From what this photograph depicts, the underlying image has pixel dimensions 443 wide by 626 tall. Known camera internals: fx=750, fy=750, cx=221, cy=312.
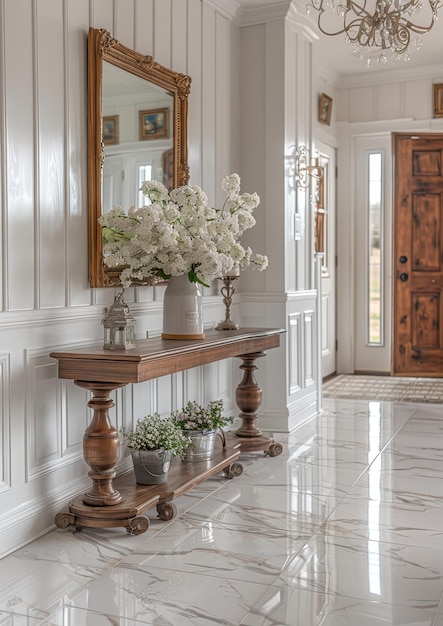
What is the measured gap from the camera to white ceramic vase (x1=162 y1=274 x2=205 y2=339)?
3684 mm

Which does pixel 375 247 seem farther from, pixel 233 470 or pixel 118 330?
pixel 118 330

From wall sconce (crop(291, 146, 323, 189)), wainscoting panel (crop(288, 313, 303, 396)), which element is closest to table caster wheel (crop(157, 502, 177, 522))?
wainscoting panel (crop(288, 313, 303, 396))

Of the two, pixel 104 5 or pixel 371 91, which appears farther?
pixel 371 91

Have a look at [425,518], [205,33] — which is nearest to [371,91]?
[205,33]

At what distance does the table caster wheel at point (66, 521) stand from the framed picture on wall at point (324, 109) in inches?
199

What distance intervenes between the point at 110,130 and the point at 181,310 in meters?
0.94

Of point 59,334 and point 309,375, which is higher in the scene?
point 59,334

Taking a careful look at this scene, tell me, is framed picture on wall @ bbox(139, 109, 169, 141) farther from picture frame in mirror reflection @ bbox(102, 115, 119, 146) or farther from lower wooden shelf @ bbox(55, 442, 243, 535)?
lower wooden shelf @ bbox(55, 442, 243, 535)

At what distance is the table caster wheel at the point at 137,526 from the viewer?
3.08m

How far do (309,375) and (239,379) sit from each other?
68 centimetres

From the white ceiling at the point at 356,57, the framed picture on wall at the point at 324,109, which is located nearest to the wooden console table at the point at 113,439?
the white ceiling at the point at 356,57

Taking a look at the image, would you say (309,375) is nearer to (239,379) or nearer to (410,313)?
(239,379)

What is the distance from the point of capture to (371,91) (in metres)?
7.48

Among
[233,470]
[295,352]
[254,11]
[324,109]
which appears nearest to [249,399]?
[233,470]
